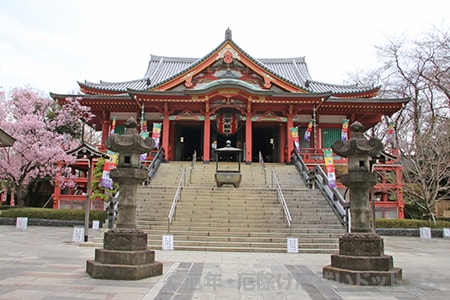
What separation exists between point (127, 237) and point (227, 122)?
15053mm

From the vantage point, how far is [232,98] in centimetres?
2055

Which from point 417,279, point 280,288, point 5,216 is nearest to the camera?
point 280,288

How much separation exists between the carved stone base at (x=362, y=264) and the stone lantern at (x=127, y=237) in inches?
134

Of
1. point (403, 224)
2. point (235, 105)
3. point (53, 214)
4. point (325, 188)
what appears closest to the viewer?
point (325, 188)

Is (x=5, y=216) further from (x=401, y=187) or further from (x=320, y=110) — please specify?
(x=401, y=187)

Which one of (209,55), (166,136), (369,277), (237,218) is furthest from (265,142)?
(369,277)

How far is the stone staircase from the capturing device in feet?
33.7

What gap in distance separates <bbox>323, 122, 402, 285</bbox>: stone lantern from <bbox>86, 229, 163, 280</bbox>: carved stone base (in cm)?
340

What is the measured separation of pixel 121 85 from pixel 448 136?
72.6ft

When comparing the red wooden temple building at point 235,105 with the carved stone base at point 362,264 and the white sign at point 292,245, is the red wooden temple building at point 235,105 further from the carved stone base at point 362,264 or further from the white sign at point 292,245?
the carved stone base at point 362,264

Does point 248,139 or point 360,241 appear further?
point 248,139

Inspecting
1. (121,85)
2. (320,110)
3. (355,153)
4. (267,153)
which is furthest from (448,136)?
(121,85)

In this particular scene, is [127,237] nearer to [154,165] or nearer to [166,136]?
[154,165]

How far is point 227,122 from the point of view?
20.8 m
